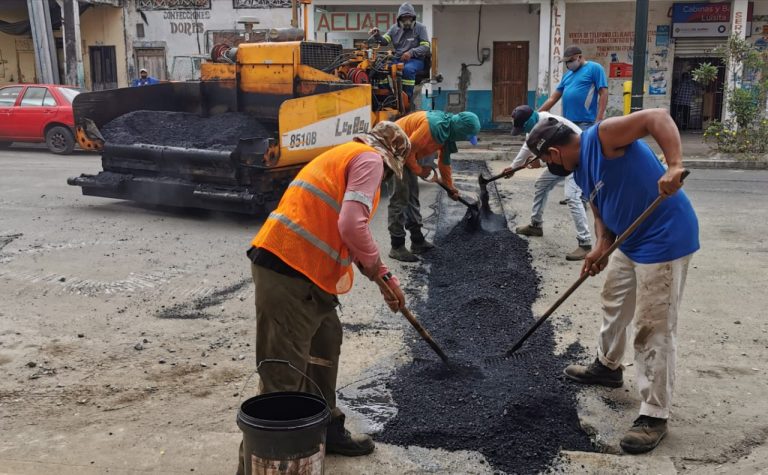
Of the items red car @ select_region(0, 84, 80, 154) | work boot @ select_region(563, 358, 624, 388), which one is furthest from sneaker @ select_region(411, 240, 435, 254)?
red car @ select_region(0, 84, 80, 154)

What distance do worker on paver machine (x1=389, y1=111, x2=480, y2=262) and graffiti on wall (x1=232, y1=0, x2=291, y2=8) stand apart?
15803 mm

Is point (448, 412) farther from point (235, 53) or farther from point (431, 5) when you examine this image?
point (431, 5)

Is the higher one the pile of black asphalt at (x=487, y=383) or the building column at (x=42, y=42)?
the building column at (x=42, y=42)

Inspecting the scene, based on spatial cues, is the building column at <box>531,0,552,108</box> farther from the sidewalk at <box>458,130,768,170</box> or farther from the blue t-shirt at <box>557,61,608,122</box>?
the blue t-shirt at <box>557,61,608,122</box>

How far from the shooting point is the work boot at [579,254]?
6.90 metres

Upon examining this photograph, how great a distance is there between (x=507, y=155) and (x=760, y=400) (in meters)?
11.2

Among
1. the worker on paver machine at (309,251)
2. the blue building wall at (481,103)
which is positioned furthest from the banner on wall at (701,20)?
the worker on paver machine at (309,251)

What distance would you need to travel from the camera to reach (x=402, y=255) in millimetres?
7039

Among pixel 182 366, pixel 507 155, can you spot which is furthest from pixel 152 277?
pixel 507 155

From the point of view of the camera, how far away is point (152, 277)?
6.34 metres

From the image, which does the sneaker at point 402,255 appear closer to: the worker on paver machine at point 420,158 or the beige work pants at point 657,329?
the worker on paver machine at point 420,158

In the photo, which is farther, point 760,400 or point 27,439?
point 760,400

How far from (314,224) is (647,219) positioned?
5.44 ft

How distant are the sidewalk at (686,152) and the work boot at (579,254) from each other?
6.51m
